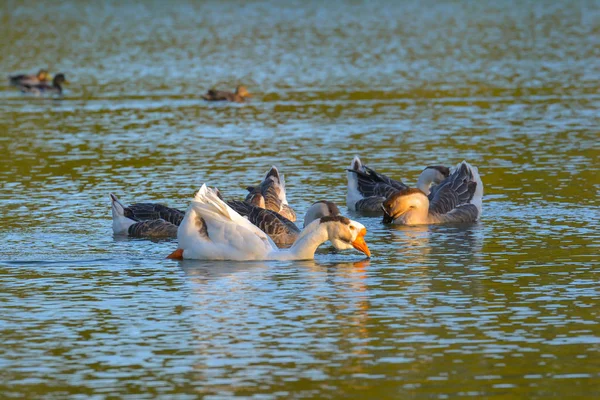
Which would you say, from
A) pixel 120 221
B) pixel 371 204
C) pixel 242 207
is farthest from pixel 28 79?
pixel 242 207

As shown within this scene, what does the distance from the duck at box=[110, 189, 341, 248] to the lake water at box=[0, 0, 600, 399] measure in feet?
2.18

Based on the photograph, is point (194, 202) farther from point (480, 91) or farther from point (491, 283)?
point (480, 91)

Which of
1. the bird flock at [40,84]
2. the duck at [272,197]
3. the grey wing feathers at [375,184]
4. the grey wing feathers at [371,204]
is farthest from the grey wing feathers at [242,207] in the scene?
the bird flock at [40,84]

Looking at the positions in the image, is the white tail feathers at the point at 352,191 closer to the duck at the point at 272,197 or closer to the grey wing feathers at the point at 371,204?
the grey wing feathers at the point at 371,204

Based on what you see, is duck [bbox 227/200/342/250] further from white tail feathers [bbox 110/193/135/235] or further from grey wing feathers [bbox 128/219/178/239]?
white tail feathers [bbox 110/193/135/235]

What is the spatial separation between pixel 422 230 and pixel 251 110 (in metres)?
19.6

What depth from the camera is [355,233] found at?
61.0 ft

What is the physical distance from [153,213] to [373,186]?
4597mm

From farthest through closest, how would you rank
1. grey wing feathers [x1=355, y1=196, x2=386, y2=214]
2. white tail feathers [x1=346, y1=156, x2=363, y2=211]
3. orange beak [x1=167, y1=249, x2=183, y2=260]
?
white tail feathers [x1=346, y1=156, x2=363, y2=211] → grey wing feathers [x1=355, y1=196, x2=386, y2=214] → orange beak [x1=167, y1=249, x2=183, y2=260]

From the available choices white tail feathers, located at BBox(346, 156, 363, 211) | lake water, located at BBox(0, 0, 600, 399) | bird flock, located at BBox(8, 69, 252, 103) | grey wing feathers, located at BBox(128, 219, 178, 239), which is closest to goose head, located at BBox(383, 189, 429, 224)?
lake water, located at BBox(0, 0, 600, 399)

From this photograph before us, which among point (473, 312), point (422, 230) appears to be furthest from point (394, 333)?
point (422, 230)

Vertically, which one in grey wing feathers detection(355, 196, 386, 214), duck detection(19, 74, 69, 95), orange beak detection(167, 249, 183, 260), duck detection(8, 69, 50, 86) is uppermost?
duck detection(8, 69, 50, 86)

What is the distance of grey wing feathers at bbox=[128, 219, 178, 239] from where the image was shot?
2117 cm

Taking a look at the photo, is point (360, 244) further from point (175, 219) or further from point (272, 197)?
point (272, 197)
